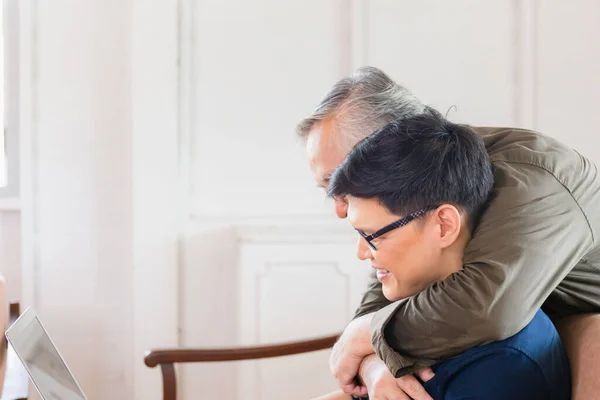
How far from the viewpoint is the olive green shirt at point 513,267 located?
1053 millimetres

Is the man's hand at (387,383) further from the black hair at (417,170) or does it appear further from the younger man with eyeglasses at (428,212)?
the black hair at (417,170)

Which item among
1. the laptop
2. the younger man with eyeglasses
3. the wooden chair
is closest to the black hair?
the younger man with eyeglasses

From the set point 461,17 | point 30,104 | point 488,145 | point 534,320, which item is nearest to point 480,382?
point 534,320

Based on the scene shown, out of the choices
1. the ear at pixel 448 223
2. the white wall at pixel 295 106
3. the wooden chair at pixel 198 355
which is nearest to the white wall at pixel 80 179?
the white wall at pixel 295 106

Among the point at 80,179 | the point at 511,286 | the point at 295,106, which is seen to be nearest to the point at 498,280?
the point at 511,286

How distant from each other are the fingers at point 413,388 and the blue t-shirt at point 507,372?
0.01 m

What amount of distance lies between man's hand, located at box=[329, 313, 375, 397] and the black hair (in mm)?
340

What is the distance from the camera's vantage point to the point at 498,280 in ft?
3.47

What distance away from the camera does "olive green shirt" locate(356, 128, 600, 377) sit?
1.05 metres

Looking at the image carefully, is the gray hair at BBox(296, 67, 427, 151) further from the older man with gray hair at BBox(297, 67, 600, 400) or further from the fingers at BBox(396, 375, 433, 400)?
the fingers at BBox(396, 375, 433, 400)

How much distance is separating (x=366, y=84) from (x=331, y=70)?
1.12m

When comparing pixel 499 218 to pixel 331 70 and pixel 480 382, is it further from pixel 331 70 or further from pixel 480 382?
pixel 331 70

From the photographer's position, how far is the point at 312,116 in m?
1.54

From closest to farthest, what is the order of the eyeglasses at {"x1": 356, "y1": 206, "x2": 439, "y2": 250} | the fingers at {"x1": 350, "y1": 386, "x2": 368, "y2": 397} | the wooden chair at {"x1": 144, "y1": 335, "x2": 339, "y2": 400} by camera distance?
the eyeglasses at {"x1": 356, "y1": 206, "x2": 439, "y2": 250}
the fingers at {"x1": 350, "y1": 386, "x2": 368, "y2": 397}
the wooden chair at {"x1": 144, "y1": 335, "x2": 339, "y2": 400}
